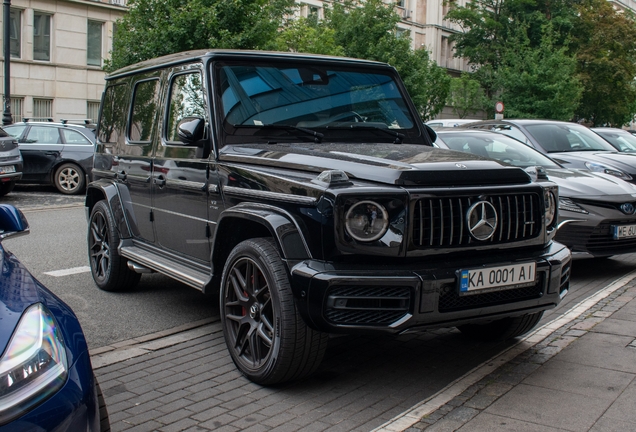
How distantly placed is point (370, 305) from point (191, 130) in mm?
1915

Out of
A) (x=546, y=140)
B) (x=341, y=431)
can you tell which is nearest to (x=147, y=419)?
(x=341, y=431)

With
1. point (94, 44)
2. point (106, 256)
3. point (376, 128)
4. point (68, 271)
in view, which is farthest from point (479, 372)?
point (94, 44)

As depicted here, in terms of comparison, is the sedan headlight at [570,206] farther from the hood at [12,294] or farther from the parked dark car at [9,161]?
the parked dark car at [9,161]

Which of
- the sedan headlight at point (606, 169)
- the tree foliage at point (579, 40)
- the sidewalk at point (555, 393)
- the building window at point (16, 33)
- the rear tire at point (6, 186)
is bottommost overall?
the sidewalk at point (555, 393)

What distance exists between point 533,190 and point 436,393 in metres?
1.31

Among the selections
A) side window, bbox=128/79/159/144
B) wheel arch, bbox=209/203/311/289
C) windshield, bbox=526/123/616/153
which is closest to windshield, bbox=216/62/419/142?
wheel arch, bbox=209/203/311/289

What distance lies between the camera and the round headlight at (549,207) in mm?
4665

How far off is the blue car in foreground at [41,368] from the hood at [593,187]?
6021mm

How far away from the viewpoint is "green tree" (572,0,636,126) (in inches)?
1950

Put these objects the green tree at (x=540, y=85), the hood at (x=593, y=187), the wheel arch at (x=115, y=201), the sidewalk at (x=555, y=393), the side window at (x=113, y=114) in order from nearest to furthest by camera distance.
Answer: the sidewalk at (x=555, y=393), the wheel arch at (x=115, y=201), the side window at (x=113, y=114), the hood at (x=593, y=187), the green tree at (x=540, y=85)

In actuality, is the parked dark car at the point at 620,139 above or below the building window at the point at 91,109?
below

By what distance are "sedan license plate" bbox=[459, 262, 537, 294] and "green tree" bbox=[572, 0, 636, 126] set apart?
47.8 metres

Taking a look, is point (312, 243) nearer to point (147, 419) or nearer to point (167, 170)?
point (147, 419)

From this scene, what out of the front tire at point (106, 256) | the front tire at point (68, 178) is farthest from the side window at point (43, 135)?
the front tire at point (106, 256)
